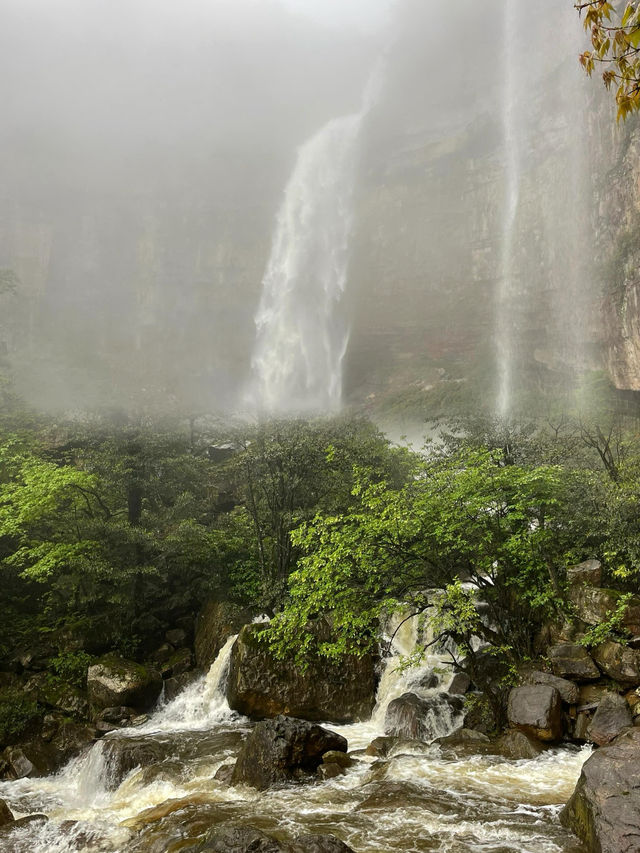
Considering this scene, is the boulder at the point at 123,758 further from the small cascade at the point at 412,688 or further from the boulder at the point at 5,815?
the small cascade at the point at 412,688

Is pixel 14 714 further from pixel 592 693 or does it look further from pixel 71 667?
pixel 592 693

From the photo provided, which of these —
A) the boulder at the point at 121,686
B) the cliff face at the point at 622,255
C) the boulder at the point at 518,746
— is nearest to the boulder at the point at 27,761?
the boulder at the point at 121,686

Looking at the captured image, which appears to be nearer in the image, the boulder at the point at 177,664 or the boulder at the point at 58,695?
the boulder at the point at 58,695

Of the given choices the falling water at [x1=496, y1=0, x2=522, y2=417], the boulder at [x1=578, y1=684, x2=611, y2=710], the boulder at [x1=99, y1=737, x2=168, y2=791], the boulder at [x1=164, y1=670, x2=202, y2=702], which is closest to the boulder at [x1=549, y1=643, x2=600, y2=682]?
the boulder at [x1=578, y1=684, x2=611, y2=710]

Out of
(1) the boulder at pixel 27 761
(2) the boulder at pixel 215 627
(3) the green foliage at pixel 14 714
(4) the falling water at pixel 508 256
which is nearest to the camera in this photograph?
(1) the boulder at pixel 27 761

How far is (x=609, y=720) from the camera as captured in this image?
28.5 ft

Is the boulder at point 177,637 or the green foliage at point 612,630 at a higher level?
the green foliage at point 612,630

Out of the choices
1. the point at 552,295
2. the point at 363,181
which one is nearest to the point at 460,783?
the point at 552,295

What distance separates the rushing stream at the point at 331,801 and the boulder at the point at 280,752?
0.30 m

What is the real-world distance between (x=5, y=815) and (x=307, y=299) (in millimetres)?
48179

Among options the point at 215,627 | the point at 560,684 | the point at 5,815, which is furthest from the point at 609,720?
the point at 215,627

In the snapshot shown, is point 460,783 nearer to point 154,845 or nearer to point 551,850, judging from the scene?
point 551,850

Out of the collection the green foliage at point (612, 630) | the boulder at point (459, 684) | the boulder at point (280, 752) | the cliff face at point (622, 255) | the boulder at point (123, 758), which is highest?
the cliff face at point (622, 255)

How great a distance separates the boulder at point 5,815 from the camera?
8.51 meters
